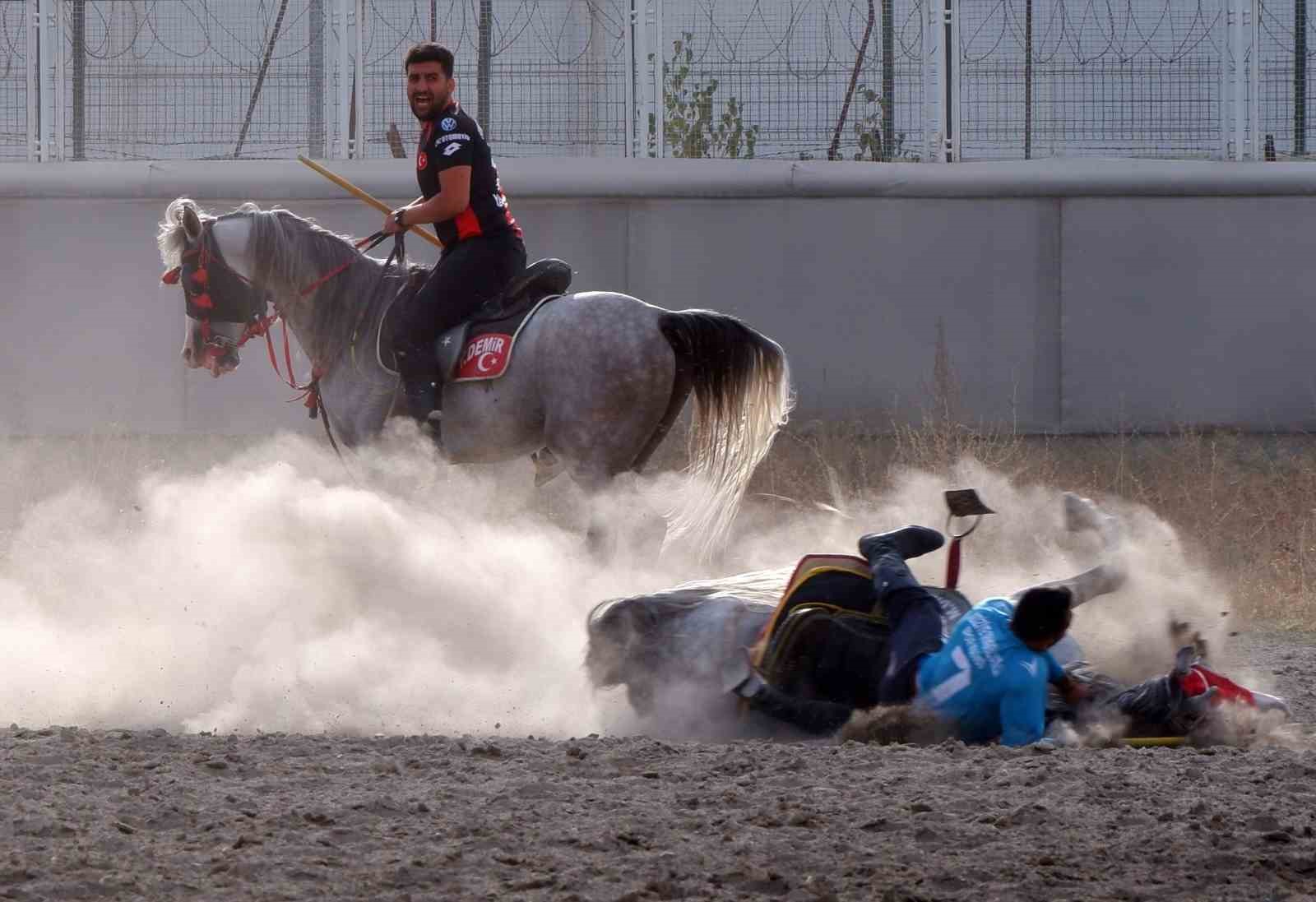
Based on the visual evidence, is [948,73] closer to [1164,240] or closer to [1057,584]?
[1164,240]

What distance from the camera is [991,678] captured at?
498 centimetres

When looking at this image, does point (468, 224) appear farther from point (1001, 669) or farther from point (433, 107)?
point (1001, 669)

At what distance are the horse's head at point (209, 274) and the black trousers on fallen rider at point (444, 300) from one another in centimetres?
99

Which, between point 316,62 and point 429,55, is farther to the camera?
point 316,62

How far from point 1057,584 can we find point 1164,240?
8469 mm

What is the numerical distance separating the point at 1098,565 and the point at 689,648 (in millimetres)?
1341

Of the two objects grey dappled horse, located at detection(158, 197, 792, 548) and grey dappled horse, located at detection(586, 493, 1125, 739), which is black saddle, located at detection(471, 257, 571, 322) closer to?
grey dappled horse, located at detection(158, 197, 792, 548)

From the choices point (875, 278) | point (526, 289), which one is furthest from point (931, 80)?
point (526, 289)

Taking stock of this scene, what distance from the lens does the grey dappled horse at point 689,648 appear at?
5.39m

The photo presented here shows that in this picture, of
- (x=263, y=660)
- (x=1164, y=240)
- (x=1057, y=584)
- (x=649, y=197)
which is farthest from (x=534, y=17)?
(x=1057, y=584)

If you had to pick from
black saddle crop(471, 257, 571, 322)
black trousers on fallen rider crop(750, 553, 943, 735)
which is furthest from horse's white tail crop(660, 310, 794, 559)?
black trousers on fallen rider crop(750, 553, 943, 735)

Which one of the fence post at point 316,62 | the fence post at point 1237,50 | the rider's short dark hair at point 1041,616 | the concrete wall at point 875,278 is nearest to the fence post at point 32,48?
the concrete wall at point 875,278

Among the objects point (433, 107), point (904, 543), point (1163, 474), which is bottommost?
point (1163, 474)

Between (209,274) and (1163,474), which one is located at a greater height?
(209,274)
